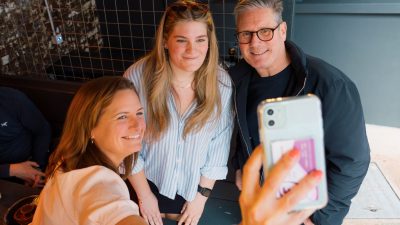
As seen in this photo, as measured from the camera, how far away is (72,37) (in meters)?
2.84

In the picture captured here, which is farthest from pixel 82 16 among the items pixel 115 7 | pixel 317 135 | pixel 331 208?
pixel 317 135

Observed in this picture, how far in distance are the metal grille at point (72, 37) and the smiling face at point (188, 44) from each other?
1.31 m

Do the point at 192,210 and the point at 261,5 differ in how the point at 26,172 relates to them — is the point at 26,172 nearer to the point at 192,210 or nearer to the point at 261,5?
the point at 192,210

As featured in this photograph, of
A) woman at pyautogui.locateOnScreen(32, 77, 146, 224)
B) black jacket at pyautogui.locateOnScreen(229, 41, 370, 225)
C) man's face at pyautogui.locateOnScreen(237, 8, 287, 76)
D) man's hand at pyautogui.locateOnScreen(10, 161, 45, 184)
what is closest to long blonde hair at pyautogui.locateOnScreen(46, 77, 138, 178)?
woman at pyautogui.locateOnScreen(32, 77, 146, 224)

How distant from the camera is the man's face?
129cm

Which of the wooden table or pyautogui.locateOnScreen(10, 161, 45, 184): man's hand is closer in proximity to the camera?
the wooden table

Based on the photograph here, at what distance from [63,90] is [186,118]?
1300mm

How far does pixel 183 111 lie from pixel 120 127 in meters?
0.37

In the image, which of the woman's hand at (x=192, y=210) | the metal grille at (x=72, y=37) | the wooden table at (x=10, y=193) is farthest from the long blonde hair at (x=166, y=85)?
the metal grille at (x=72, y=37)

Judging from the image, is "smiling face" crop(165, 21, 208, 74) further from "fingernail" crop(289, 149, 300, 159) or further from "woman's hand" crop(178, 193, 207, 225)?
"fingernail" crop(289, 149, 300, 159)

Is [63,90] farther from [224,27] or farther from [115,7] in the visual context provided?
[224,27]

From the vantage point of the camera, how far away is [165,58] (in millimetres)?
1464

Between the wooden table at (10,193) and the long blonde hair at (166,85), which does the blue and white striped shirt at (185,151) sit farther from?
the wooden table at (10,193)

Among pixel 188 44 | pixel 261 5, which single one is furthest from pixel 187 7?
pixel 261 5
